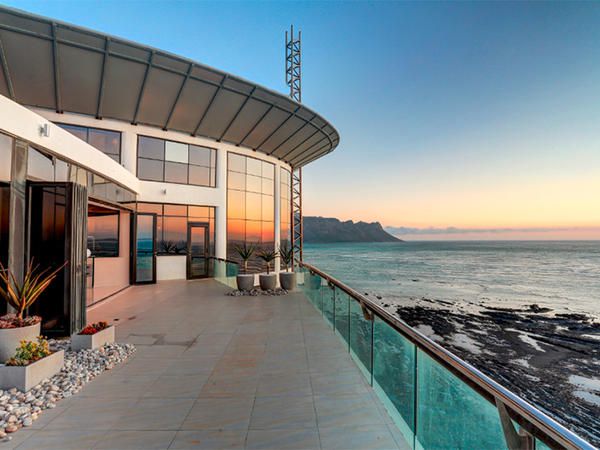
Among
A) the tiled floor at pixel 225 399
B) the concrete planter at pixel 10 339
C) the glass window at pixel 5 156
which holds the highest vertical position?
the glass window at pixel 5 156

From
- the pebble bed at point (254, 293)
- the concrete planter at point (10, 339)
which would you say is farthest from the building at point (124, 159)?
the pebble bed at point (254, 293)

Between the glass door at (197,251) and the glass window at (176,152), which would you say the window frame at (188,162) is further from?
the glass door at (197,251)

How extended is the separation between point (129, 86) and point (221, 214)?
20.6 feet

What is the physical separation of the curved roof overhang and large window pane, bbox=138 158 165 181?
1.61 meters

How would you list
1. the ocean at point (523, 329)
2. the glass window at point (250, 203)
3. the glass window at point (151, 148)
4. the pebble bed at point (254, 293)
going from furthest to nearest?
the glass window at point (250, 203)
the glass window at point (151, 148)
the pebble bed at point (254, 293)
the ocean at point (523, 329)

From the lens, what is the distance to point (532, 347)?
13.4 m

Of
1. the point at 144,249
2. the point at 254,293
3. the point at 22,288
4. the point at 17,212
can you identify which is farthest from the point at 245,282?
the point at 17,212

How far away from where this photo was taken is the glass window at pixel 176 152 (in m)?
13.1

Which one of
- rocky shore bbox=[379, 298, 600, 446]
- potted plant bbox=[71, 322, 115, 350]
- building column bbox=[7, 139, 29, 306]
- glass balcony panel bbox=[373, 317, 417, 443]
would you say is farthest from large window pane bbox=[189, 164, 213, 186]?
rocky shore bbox=[379, 298, 600, 446]

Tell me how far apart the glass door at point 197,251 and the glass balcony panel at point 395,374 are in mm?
11431

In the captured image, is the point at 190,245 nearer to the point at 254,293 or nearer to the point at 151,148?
the point at 151,148

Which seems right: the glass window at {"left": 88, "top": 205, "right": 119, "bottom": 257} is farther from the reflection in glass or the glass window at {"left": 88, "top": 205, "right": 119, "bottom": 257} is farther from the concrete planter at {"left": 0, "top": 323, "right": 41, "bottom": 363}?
the concrete planter at {"left": 0, "top": 323, "right": 41, "bottom": 363}

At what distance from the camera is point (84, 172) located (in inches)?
280

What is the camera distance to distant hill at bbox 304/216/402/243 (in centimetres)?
10950
